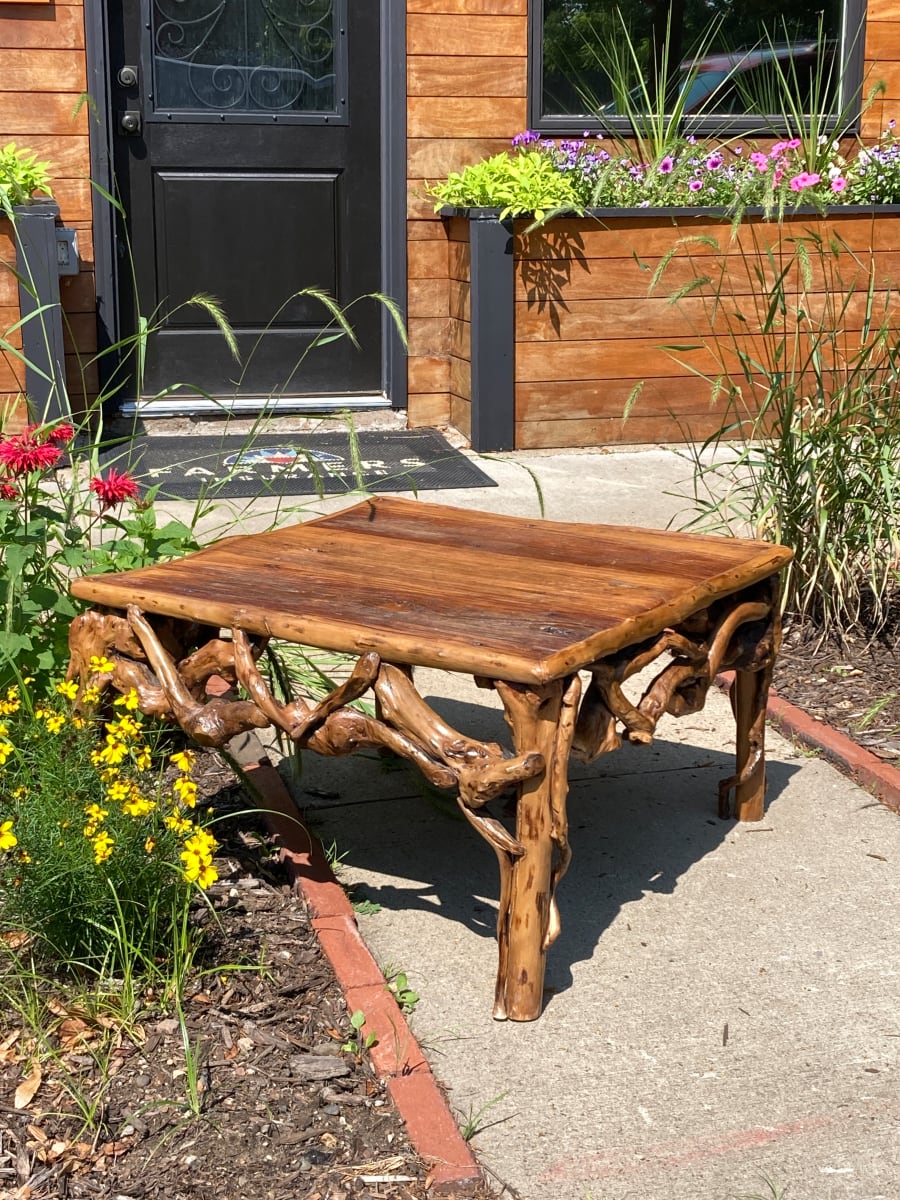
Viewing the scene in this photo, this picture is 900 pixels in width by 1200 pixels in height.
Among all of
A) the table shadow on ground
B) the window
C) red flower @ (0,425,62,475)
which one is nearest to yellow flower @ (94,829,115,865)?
the table shadow on ground

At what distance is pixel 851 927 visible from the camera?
8.96 feet

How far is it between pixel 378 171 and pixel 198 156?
845mm

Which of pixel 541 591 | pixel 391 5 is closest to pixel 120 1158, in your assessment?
pixel 541 591

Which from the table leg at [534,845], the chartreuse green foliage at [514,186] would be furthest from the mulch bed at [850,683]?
the chartreuse green foliage at [514,186]

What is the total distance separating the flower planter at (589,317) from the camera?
6352 mm

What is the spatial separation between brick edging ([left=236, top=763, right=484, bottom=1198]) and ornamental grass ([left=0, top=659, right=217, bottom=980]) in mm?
268

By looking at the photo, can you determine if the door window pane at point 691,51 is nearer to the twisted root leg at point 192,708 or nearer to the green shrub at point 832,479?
the green shrub at point 832,479

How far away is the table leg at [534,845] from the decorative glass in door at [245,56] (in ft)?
17.0

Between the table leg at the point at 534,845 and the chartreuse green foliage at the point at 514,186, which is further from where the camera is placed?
the chartreuse green foliage at the point at 514,186

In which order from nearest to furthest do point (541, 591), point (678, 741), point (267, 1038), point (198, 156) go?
point (267, 1038), point (541, 591), point (678, 741), point (198, 156)

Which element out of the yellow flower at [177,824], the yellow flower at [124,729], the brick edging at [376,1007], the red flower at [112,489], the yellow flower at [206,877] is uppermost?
the red flower at [112,489]

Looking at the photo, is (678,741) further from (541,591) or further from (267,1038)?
(267,1038)

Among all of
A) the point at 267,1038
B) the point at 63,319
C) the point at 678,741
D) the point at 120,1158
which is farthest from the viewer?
the point at 63,319

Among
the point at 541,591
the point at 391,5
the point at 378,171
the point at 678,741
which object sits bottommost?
the point at 678,741
